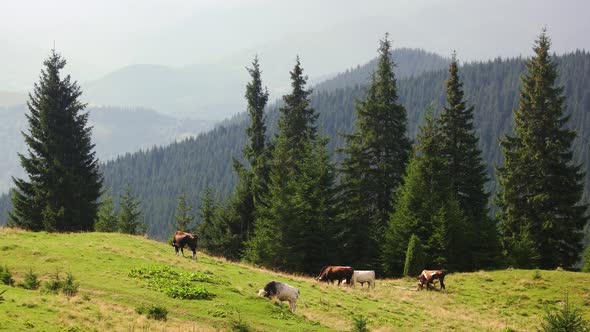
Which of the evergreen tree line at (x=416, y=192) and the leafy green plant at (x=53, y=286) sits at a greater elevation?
the evergreen tree line at (x=416, y=192)

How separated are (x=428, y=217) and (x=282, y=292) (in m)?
27.7

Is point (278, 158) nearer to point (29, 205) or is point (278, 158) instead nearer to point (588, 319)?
point (29, 205)

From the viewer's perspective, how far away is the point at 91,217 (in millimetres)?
53344

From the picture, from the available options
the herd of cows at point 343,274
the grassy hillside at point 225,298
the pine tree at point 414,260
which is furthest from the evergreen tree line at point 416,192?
the grassy hillside at point 225,298

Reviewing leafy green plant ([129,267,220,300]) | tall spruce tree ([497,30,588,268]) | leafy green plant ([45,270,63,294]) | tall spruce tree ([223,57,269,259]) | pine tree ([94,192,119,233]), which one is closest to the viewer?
leafy green plant ([45,270,63,294])

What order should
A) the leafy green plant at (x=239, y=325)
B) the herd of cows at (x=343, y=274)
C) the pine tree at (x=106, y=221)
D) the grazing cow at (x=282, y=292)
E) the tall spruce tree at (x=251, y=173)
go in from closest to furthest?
the leafy green plant at (x=239, y=325)
the grazing cow at (x=282, y=292)
the herd of cows at (x=343, y=274)
the tall spruce tree at (x=251, y=173)
the pine tree at (x=106, y=221)

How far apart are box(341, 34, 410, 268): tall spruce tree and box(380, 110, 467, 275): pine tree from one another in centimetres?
410

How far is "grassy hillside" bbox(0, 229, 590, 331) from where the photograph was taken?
18.4 metres

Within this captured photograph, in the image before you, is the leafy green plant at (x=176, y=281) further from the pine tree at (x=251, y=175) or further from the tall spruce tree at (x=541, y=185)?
the tall spruce tree at (x=541, y=185)

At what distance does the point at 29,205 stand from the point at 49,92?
1247 centimetres

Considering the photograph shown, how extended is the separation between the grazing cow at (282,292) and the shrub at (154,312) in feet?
22.1

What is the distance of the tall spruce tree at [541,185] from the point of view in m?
49.5

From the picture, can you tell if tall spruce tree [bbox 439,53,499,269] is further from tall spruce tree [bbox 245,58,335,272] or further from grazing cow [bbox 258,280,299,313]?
grazing cow [bbox 258,280,299,313]

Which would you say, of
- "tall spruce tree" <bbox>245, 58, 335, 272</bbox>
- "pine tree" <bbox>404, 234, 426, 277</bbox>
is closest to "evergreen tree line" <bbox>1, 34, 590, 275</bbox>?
"tall spruce tree" <bbox>245, 58, 335, 272</bbox>
